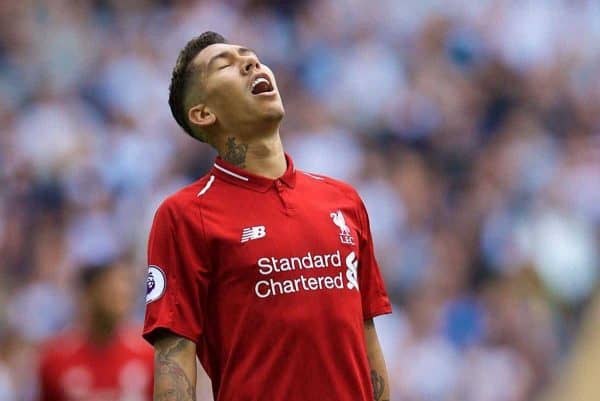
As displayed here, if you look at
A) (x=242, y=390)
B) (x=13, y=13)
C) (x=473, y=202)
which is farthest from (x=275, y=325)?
(x=13, y=13)

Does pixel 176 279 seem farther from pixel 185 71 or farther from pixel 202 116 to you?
pixel 185 71

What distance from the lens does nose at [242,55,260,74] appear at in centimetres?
311

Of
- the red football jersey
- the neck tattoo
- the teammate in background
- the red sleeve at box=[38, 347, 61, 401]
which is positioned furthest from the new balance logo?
the red sleeve at box=[38, 347, 61, 401]

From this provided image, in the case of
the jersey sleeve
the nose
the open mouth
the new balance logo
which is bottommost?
the jersey sleeve

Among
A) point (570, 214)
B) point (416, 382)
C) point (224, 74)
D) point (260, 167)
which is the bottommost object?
point (416, 382)

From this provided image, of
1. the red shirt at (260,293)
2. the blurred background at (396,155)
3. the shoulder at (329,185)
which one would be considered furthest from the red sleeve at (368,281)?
the blurred background at (396,155)

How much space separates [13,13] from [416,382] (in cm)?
376

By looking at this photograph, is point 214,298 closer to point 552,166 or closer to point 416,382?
point 416,382

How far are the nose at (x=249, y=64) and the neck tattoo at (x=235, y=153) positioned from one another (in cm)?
18

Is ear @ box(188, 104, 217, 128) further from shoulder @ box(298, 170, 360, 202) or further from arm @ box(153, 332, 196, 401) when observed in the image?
arm @ box(153, 332, 196, 401)

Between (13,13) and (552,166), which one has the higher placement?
(13,13)

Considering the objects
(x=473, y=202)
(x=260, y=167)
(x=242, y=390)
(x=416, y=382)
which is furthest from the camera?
(x=473, y=202)

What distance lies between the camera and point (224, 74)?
3.12 meters

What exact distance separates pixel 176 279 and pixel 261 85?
0.56 metres
